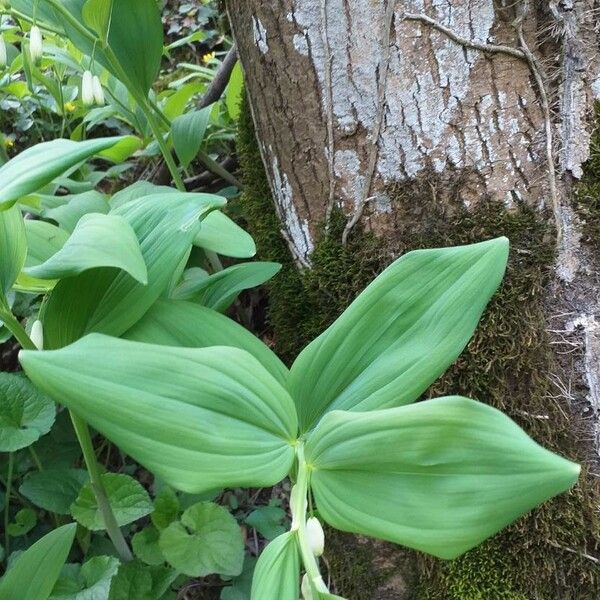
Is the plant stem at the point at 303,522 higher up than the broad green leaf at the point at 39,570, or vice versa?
the plant stem at the point at 303,522

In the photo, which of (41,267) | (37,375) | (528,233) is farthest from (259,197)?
(37,375)

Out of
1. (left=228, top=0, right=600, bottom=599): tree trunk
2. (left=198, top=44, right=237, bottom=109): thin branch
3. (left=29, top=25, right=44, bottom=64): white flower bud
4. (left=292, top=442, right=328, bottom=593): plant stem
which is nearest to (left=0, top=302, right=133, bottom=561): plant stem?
(left=292, top=442, right=328, bottom=593): plant stem

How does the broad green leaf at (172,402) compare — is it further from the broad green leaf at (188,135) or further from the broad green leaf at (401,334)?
the broad green leaf at (188,135)

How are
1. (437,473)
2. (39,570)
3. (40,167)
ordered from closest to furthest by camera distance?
(437,473)
(40,167)
(39,570)

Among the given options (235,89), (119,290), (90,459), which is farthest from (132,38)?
(90,459)

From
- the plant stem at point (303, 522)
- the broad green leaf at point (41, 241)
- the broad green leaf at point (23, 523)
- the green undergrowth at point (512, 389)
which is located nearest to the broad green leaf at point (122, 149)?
the broad green leaf at point (41, 241)

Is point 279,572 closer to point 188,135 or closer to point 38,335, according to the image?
point 38,335
